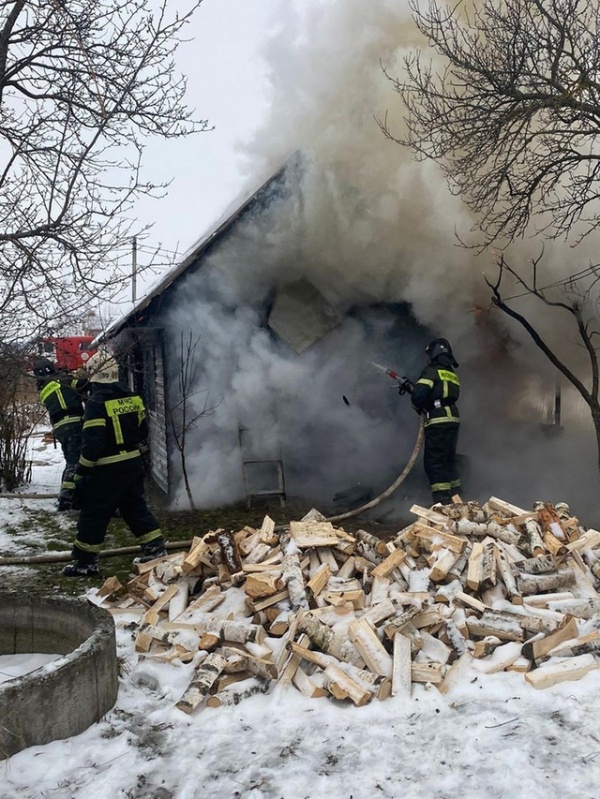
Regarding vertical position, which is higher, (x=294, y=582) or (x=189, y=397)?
(x=189, y=397)

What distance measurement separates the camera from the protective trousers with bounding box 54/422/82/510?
852 centimetres

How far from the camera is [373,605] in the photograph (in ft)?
14.1

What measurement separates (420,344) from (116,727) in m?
7.13

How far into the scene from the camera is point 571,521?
516cm

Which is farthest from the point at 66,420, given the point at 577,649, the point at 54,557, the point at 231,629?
the point at 577,649

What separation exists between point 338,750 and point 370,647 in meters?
0.80

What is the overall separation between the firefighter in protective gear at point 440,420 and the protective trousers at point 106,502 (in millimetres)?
3330

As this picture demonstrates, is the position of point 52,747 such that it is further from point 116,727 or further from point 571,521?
point 571,521

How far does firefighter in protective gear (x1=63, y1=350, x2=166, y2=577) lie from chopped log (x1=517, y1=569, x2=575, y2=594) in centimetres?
325

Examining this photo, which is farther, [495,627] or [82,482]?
[82,482]

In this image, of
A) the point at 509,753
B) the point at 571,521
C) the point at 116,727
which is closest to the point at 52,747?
the point at 116,727

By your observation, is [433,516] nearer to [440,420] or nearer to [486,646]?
[486,646]

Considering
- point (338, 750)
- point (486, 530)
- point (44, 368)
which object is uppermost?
point (44, 368)

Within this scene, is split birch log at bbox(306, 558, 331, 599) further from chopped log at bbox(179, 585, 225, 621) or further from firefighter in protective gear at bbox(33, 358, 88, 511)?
firefighter in protective gear at bbox(33, 358, 88, 511)
